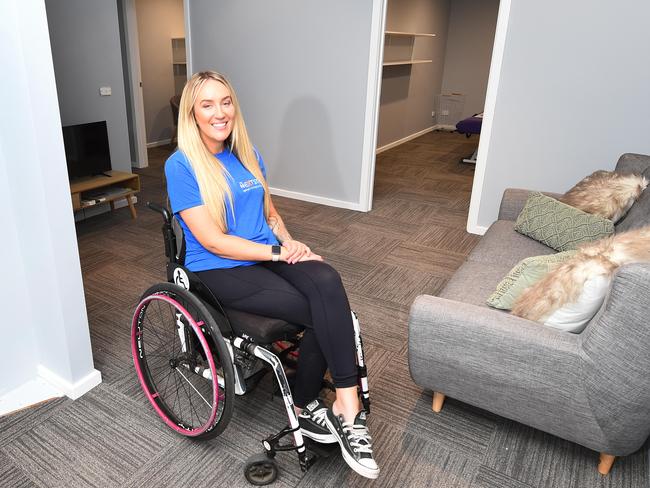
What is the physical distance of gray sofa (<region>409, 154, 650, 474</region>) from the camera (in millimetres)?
1294

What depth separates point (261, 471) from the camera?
1.53 meters

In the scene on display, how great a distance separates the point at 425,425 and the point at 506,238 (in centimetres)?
105

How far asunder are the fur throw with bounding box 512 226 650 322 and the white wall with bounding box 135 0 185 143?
→ 208 inches

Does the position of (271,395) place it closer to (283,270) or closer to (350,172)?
(283,270)

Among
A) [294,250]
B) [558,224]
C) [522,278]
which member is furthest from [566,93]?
[294,250]

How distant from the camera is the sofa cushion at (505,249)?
2197mm

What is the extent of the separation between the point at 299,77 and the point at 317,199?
38.2 inches

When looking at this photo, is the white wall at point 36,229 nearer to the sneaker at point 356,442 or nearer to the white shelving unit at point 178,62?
the sneaker at point 356,442

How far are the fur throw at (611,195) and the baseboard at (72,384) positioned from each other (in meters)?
2.18

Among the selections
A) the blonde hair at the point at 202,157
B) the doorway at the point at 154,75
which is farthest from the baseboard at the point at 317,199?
the blonde hair at the point at 202,157

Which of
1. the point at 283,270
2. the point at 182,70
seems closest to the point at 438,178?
the point at 182,70

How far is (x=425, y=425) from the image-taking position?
1.77m

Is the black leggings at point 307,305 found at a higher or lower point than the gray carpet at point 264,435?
higher

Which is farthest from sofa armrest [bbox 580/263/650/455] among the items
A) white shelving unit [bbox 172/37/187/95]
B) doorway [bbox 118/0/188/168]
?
white shelving unit [bbox 172/37/187/95]
